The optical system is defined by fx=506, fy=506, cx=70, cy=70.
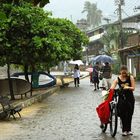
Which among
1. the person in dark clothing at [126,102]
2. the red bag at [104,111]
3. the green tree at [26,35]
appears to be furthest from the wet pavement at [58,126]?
the green tree at [26,35]

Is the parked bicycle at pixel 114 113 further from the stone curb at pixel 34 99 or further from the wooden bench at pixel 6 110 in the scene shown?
the stone curb at pixel 34 99

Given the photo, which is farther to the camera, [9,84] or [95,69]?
[95,69]

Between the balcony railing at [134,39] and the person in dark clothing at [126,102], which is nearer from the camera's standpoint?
the person in dark clothing at [126,102]

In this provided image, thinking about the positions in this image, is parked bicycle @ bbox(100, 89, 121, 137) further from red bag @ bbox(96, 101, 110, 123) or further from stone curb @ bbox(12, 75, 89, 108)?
stone curb @ bbox(12, 75, 89, 108)

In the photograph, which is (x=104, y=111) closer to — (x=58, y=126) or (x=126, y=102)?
(x=126, y=102)

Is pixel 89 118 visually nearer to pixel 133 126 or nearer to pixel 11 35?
pixel 133 126

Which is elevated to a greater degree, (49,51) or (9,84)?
(49,51)

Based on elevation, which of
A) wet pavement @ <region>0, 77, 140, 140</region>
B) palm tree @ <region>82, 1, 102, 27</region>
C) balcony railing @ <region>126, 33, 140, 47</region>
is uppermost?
palm tree @ <region>82, 1, 102, 27</region>

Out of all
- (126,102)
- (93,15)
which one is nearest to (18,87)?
(126,102)

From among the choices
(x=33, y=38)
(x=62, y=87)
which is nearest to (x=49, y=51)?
(x=33, y=38)

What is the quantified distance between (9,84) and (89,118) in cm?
763

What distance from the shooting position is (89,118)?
15141 mm

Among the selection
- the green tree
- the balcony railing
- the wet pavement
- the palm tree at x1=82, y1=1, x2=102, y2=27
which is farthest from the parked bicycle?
the palm tree at x1=82, y1=1, x2=102, y2=27

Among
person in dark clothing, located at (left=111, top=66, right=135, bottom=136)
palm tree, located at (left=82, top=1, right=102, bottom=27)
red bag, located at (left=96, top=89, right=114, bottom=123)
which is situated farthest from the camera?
palm tree, located at (left=82, top=1, right=102, bottom=27)
